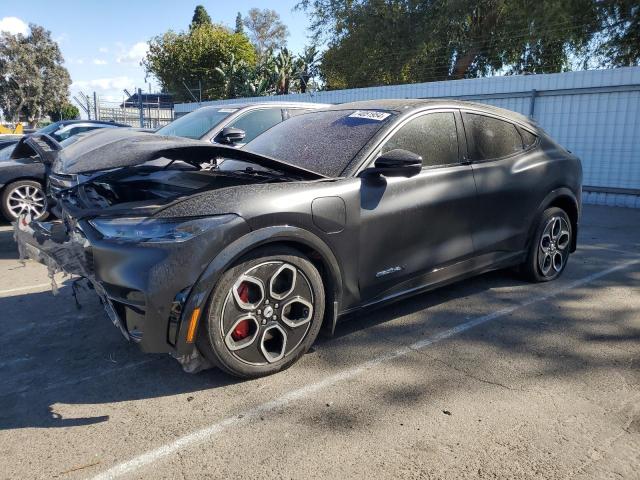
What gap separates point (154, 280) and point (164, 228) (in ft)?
0.96

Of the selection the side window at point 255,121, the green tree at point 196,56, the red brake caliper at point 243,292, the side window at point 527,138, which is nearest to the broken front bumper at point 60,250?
the red brake caliper at point 243,292

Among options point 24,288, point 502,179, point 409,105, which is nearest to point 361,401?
point 409,105

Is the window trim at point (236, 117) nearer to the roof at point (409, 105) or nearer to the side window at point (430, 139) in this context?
the roof at point (409, 105)

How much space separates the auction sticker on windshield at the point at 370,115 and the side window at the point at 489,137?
774 mm

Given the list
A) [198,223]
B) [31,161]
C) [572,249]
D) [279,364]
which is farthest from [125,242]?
[31,161]

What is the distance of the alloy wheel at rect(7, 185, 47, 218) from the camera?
7.52m

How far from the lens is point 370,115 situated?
3941 mm

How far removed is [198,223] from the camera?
282 centimetres

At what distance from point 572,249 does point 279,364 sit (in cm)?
348

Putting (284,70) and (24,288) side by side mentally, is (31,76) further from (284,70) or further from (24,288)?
(24,288)

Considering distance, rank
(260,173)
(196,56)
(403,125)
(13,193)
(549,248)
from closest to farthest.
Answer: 1. (260,173)
2. (403,125)
3. (549,248)
4. (13,193)
5. (196,56)

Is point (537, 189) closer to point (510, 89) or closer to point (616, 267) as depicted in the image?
point (616, 267)

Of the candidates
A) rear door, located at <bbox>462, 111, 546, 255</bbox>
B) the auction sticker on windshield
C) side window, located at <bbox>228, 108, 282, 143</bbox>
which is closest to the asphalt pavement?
rear door, located at <bbox>462, 111, 546, 255</bbox>

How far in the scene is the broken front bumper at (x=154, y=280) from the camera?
2.72 m
